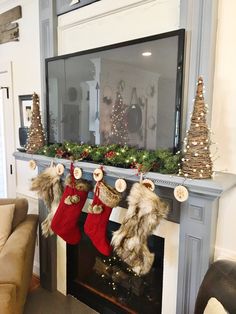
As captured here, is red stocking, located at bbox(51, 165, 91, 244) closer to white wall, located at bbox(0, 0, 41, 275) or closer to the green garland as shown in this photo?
the green garland

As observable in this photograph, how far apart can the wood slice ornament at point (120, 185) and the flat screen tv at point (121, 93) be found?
24 cm

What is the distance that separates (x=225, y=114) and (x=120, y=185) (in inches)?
27.6

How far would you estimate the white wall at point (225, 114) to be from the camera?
1.39m

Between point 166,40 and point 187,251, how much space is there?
1.18 meters

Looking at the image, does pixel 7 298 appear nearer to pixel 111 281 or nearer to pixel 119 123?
pixel 111 281

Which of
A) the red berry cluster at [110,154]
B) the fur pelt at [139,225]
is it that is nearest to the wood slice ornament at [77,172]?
the red berry cluster at [110,154]

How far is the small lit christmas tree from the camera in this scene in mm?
1722

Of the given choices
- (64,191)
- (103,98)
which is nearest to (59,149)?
(64,191)

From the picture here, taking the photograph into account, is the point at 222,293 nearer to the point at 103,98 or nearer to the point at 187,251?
the point at 187,251

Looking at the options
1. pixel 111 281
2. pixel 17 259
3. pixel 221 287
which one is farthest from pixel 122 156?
pixel 111 281

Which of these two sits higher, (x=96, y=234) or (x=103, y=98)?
(x=103, y=98)

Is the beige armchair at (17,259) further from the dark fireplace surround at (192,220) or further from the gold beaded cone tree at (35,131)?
the dark fireplace surround at (192,220)

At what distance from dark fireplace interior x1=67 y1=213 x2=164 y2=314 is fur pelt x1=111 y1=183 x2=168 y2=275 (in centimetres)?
26

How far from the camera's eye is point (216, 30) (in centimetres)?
141
